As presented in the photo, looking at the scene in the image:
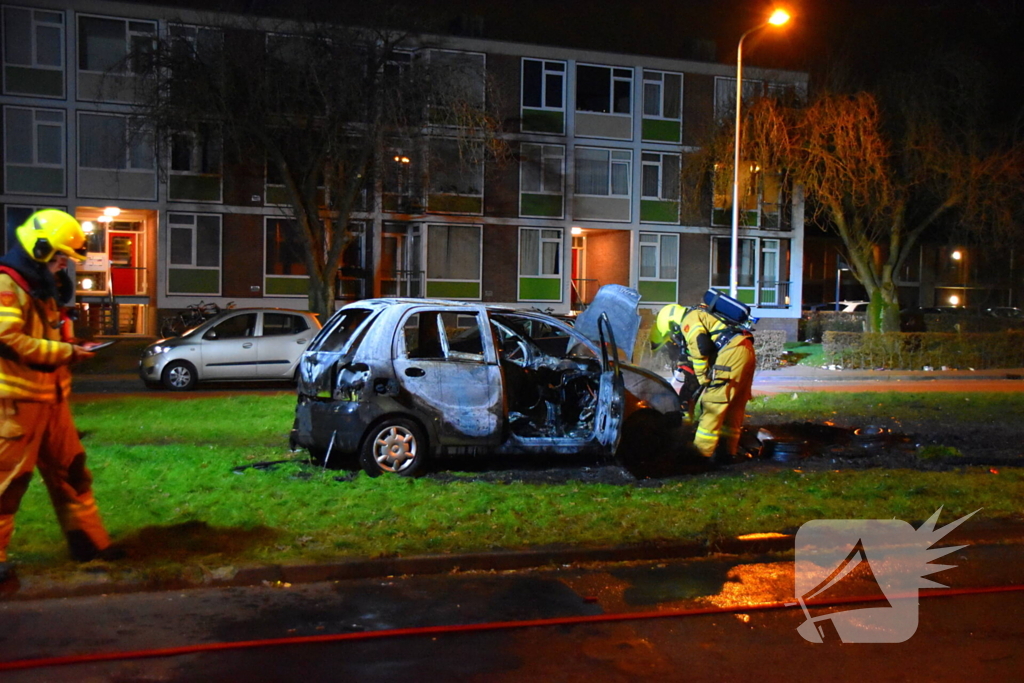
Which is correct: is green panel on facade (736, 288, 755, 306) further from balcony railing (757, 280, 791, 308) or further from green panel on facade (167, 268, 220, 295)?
green panel on facade (167, 268, 220, 295)

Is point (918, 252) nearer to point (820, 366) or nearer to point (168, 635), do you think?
point (820, 366)

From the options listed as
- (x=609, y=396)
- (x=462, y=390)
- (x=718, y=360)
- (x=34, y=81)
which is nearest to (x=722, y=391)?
(x=718, y=360)

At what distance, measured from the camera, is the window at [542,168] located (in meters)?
31.5

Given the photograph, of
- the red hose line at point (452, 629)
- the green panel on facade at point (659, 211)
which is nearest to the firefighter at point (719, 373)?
the red hose line at point (452, 629)

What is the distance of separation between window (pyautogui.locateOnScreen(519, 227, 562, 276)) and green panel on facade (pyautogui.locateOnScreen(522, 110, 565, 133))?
11.0ft

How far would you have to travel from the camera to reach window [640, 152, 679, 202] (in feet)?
108

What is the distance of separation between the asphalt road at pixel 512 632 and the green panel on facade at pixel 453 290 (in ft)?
81.5

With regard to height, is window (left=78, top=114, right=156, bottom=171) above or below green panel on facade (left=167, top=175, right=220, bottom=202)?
above

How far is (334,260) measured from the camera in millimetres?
23234

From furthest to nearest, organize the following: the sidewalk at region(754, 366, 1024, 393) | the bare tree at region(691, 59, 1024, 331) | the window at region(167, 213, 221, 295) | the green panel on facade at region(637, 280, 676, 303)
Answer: the green panel on facade at region(637, 280, 676, 303) < the window at region(167, 213, 221, 295) < the bare tree at region(691, 59, 1024, 331) < the sidewalk at region(754, 366, 1024, 393)

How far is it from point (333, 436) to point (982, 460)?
678 centimetres

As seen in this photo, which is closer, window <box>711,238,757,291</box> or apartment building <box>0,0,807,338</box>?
apartment building <box>0,0,807,338</box>

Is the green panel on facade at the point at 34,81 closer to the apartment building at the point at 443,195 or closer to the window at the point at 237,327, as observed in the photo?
the apartment building at the point at 443,195

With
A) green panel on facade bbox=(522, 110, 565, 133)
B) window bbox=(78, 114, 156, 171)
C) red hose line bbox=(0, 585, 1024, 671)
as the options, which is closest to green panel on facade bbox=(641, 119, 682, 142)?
green panel on facade bbox=(522, 110, 565, 133)
